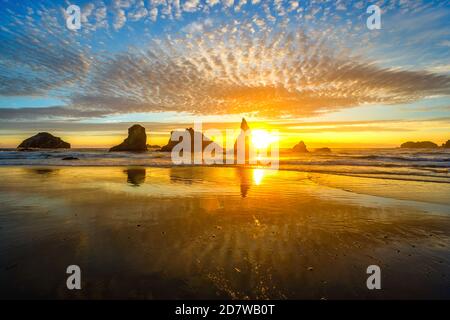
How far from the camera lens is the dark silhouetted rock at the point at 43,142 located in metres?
96.3

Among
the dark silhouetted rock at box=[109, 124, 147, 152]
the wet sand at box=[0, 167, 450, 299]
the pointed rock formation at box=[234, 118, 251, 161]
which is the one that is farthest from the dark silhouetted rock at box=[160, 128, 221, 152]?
the wet sand at box=[0, 167, 450, 299]

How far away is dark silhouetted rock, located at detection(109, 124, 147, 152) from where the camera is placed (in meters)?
78.8

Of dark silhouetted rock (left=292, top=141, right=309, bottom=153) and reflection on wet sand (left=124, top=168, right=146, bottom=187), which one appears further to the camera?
dark silhouetted rock (left=292, top=141, right=309, bottom=153)

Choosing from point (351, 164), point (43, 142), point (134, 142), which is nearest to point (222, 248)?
point (351, 164)

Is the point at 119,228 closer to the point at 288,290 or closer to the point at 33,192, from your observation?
the point at 288,290

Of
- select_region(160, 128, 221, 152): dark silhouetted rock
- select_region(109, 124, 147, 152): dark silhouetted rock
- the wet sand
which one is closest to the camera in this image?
the wet sand

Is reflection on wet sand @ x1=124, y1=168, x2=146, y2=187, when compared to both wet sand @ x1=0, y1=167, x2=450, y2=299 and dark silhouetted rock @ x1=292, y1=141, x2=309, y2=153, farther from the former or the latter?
dark silhouetted rock @ x1=292, y1=141, x2=309, y2=153

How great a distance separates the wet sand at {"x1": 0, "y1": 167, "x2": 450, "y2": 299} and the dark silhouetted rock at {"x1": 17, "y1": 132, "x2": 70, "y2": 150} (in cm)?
10639

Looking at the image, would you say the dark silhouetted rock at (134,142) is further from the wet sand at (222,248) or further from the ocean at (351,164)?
the wet sand at (222,248)

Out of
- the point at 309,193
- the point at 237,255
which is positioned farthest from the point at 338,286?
the point at 309,193

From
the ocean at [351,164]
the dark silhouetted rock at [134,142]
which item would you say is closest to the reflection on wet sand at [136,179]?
the ocean at [351,164]

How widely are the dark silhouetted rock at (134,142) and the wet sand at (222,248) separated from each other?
236 feet
